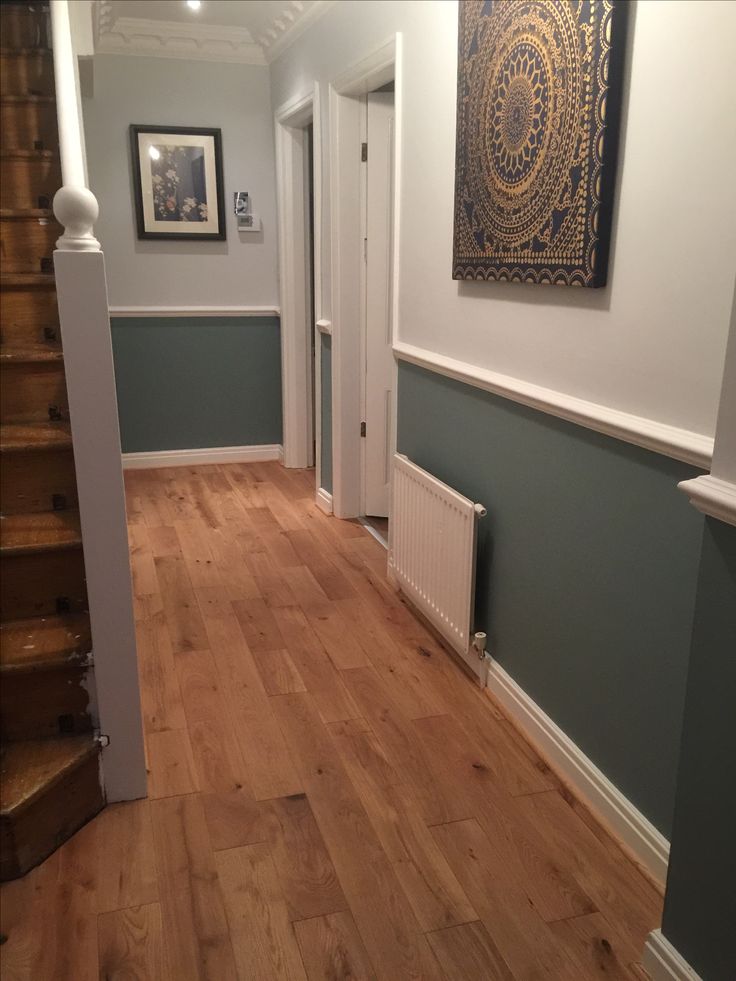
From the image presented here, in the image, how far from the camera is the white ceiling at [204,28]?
404 cm

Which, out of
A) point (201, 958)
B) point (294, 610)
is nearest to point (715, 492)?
point (201, 958)

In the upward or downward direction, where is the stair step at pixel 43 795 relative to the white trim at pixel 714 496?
downward

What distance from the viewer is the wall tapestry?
5.84 feet

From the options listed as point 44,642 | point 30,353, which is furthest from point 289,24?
point 44,642

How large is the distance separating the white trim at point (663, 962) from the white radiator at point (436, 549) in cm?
111

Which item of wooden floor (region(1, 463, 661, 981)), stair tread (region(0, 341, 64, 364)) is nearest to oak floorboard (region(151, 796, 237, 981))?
wooden floor (region(1, 463, 661, 981))

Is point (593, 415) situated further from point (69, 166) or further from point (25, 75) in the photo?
point (25, 75)

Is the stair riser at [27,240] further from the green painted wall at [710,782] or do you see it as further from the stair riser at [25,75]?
the green painted wall at [710,782]

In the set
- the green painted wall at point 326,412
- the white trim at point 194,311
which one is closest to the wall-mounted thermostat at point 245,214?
the white trim at point 194,311

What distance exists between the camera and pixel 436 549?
109 inches

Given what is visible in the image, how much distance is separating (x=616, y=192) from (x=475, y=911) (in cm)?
156

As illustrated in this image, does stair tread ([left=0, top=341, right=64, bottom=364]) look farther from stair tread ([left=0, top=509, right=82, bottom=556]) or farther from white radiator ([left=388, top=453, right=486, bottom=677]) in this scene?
white radiator ([left=388, top=453, right=486, bottom=677])

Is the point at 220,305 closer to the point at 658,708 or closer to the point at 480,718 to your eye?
the point at 480,718

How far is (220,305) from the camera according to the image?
5.03m
